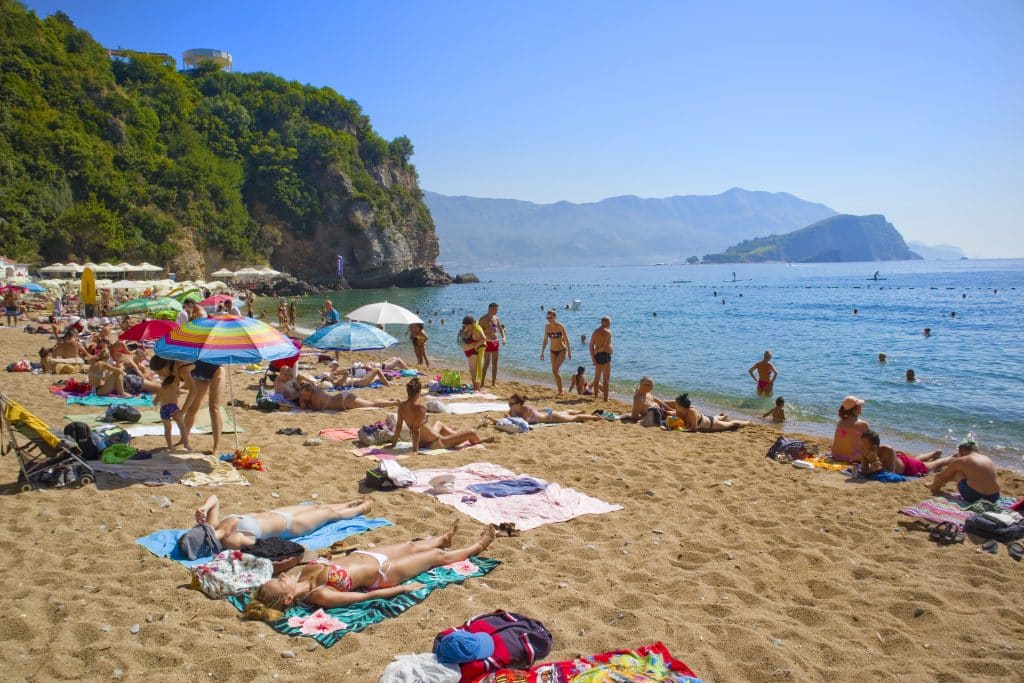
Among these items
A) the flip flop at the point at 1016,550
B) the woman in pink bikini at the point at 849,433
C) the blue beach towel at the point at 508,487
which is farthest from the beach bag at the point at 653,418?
the flip flop at the point at 1016,550

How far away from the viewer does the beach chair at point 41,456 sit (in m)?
5.76

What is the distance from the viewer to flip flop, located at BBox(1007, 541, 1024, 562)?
5301 mm

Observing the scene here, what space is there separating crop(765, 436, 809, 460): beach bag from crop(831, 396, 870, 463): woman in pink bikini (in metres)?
0.40

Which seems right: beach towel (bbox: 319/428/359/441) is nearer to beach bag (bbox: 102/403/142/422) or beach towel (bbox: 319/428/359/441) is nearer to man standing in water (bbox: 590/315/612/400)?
beach bag (bbox: 102/403/142/422)

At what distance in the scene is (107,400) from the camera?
36.0 feet

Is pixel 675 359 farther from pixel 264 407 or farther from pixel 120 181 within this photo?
pixel 120 181

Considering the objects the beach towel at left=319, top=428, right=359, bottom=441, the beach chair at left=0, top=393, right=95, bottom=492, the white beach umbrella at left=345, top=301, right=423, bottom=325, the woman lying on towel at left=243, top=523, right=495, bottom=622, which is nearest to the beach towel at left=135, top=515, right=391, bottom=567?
the woman lying on towel at left=243, top=523, right=495, bottom=622

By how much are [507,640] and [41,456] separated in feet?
17.4

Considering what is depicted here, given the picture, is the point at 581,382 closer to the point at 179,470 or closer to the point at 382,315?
the point at 382,315

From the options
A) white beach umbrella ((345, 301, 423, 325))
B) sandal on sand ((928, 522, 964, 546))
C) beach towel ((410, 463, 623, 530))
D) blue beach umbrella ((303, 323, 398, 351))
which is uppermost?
white beach umbrella ((345, 301, 423, 325))

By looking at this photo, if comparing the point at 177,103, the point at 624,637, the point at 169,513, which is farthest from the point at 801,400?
the point at 177,103

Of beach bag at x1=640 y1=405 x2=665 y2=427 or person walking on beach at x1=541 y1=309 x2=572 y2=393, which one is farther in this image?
person walking on beach at x1=541 y1=309 x2=572 y2=393

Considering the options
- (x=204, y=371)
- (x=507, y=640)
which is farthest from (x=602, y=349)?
(x=507, y=640)

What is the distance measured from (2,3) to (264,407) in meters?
60.8
